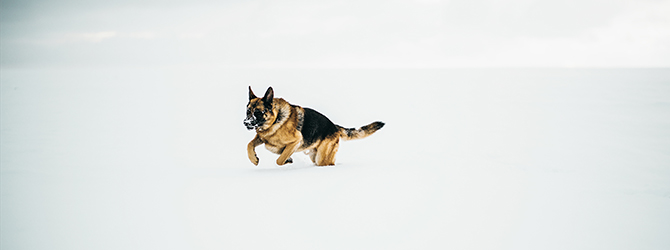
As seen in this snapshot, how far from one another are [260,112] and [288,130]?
459mm

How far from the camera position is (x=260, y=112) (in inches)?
188

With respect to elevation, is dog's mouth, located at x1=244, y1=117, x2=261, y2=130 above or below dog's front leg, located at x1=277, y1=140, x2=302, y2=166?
above

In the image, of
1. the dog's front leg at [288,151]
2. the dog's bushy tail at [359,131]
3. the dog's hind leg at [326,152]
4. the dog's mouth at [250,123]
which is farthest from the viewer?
the dog's bushy tail at [359,131]

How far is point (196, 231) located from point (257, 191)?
35.7 inches

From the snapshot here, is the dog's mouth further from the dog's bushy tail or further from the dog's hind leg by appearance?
the dog's bushy tail

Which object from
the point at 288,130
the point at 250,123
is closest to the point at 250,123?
the point at 250,123

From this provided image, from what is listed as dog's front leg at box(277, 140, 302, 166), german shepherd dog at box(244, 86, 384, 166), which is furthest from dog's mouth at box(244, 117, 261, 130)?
dog's front leg at box(277, 140, 302, 166)

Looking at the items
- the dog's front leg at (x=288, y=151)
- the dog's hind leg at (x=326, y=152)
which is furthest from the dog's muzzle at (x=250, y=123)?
the dog's hind leg at (x=326, y=152)

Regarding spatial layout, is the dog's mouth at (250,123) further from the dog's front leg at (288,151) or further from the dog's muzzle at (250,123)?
the dog's front leg at (288,151)

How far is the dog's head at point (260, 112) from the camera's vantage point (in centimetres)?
477

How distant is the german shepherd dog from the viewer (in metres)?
4.81

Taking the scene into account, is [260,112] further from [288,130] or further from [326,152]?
[326,152]

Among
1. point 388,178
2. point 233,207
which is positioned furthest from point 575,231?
point 233,207

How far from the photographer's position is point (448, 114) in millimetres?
12828
